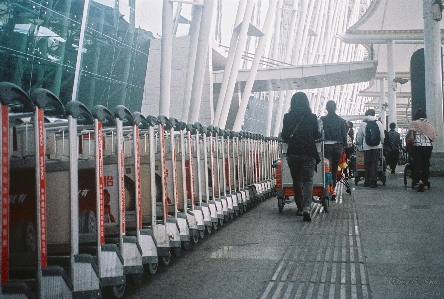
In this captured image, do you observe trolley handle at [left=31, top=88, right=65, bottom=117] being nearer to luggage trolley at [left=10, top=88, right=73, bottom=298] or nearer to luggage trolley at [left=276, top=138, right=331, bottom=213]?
luggage trolley at [left=10, top=88, right=73, bottom=298]

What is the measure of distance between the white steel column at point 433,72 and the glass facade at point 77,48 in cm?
1167

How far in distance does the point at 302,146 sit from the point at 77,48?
1464 centimetres

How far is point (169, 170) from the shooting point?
712 cm

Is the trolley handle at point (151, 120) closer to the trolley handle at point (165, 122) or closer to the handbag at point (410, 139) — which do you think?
the trolley handle at point (165, 122)

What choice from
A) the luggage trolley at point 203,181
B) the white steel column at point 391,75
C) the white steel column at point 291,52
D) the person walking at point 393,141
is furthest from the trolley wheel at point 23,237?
the white steel column at point 291,52

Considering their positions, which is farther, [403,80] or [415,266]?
[403,80]

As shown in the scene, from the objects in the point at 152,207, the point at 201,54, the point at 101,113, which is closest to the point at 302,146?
the point at 152,207

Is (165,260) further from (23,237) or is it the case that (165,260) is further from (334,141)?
(334,141)

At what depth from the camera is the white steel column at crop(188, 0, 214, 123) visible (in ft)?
71.1

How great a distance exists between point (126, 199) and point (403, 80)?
24831 millimetres

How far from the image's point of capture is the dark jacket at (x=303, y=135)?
9.20 m

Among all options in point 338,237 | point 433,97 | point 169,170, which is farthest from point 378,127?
point 169,170

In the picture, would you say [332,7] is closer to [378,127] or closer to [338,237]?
[378,127]

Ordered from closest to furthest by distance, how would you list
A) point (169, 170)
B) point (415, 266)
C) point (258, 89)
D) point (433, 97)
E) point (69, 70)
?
point (415, 266) < point (169, 170) < point (433, 97) < point (69, 70) < point (258, 89)
